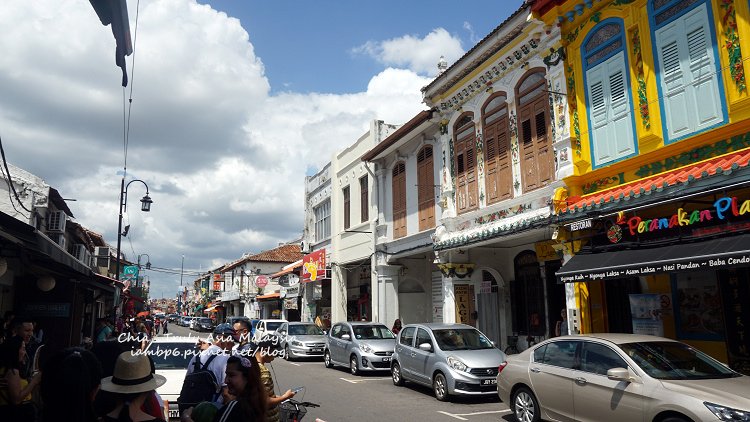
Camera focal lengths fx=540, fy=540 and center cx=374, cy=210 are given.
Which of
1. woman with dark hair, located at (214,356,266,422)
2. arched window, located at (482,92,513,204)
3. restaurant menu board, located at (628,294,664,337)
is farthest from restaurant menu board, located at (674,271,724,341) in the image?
woman with dark hair, located at (214,356,266,422)

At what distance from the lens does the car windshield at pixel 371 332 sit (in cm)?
1691

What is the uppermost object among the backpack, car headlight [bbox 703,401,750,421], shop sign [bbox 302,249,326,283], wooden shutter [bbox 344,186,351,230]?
wooden shutter [bbox 344,186,351,230]

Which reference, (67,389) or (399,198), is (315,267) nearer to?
(399,198)

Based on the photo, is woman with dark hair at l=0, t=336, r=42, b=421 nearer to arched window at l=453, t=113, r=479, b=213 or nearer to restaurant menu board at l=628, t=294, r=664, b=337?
restaurant menu board at l=628, t=294, r=664, b=337

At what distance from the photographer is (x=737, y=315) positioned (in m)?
10.7

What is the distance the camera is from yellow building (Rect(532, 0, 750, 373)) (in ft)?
31.0

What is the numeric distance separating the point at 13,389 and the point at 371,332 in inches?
511

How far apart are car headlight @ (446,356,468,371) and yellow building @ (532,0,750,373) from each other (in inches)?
111

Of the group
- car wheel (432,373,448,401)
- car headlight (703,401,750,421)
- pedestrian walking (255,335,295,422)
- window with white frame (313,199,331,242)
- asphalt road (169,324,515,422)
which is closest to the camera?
pedestrian walking (255,335,295,422)

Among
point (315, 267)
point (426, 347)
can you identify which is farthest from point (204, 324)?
point (426, 347)

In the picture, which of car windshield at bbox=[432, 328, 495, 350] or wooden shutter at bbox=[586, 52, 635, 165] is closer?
wooden shutter at bbox=[586, 52, 635, 165]

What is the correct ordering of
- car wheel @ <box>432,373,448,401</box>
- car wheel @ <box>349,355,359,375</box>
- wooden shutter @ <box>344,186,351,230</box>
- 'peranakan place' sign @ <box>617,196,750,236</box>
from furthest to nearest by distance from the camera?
1. wooden shutter @ <box>344,186,351,230</box>
2. car wheel @ <box>349,355,359,375</box>
3. car wheel @ <box>432,373,448,401</box>
4. 'peranakan place' sign @ <box>617,196,750,236</box>

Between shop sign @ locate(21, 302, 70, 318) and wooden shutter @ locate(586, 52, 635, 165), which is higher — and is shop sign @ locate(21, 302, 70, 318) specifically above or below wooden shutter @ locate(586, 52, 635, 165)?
below

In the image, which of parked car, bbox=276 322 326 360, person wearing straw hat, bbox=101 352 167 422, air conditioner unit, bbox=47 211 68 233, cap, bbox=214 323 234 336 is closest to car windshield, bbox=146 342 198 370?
cap, bbox=214 323 234 336
